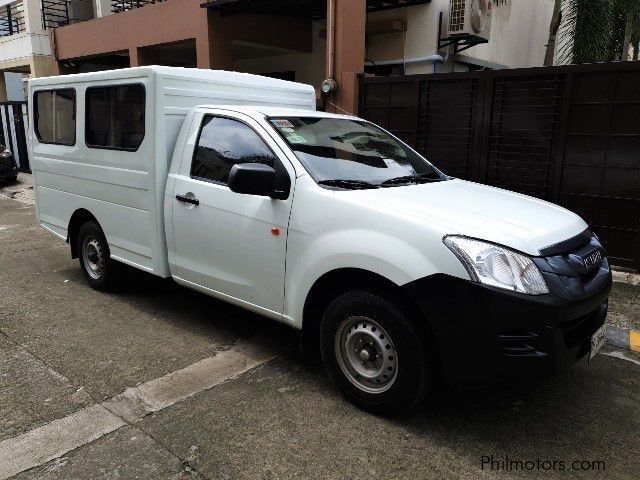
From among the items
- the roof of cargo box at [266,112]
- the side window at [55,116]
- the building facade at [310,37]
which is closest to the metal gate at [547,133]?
the building facade at [310,37]

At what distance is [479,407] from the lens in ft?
10.9

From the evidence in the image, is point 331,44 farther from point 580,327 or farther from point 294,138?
point 580,327

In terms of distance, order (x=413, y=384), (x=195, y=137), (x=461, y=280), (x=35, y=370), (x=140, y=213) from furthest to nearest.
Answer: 1. (x=140, y=213)
2. (x=195, y=137)
3. (x=35, y=370)
4. (x=413, y=384)
5. (x=461, y=280)

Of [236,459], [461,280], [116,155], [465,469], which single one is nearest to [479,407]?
[465,469]

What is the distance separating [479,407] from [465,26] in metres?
8.84

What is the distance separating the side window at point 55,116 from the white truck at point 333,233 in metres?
0.03

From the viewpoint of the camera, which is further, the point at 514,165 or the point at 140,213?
the point at 514,165

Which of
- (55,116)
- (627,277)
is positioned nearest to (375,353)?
(627,277)

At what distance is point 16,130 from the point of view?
1547 centimetres

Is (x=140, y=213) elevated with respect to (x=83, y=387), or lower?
elevated

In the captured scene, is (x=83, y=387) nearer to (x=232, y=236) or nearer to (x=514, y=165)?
(x=232, y=236)

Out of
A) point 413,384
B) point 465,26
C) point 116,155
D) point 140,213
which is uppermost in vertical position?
point 465,26

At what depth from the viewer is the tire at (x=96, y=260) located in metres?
5.26

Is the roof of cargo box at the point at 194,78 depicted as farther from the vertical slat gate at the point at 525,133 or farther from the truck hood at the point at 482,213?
the vertical slat gate at the point at 525,133
